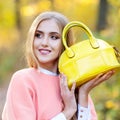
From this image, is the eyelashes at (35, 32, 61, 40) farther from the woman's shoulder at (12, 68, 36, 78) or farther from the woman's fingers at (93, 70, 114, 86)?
the woman's fingers at (93, 70, 114, 86)

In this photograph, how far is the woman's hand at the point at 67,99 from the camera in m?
3.86

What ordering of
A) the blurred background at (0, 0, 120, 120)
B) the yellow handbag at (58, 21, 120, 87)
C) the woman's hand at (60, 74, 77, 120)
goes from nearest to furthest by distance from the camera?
the yellow handbag at (58, 21, 120, 87) → the woman's hand at (60, 74, 77, 120) → the blurred background at (0, 0, 120, 120)

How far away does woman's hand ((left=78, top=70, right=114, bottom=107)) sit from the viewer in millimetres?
3820

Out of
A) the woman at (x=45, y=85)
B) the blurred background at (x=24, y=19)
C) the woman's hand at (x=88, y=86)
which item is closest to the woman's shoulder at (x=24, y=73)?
the woman at (x=45, y=85)

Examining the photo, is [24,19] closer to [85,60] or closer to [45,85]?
[45,85]

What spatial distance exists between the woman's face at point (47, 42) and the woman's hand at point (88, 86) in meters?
0.30

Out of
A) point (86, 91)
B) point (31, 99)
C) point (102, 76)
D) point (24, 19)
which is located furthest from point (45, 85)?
point (24, 19)

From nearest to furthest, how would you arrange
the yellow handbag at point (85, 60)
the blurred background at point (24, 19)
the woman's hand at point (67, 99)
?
the yellow handbag at point (85, 60) → the woman's hand at point (67, 99) → the blurred background at point (24, 19)

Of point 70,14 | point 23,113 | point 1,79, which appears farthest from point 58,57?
point 70,14

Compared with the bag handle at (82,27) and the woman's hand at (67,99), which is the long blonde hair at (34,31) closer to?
the bag handle at (82,27)

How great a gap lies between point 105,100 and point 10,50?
12.2 metres

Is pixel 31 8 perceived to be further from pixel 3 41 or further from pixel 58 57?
pixel 58 57

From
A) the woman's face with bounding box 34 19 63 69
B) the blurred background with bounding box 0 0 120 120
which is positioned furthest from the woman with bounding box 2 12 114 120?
the blurred background with bounding box 0 0 120 120

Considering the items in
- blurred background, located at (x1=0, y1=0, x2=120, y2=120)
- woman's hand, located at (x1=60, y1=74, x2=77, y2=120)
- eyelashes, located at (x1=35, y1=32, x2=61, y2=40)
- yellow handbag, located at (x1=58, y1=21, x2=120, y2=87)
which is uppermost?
eyelashes, located at (x1=35, y1=32, x2=61, y2=40)
